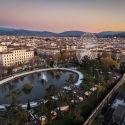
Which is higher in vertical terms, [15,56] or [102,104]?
[15,56]

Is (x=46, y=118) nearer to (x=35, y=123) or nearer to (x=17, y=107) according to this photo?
(x=35, y=123)

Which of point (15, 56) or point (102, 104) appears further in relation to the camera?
point (15, 56)

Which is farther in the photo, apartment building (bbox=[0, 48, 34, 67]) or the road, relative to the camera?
apartment building (bbox=[0, 48, 34, 67])

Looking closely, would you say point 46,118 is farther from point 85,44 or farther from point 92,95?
point 85,44

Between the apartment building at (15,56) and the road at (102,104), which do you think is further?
the apartment building at (15,56)

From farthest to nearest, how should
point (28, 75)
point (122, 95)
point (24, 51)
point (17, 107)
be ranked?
point (24, 51)
point (28, 75)
point (122, 95)
point (17, 107)

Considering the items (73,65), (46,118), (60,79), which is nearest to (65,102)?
(46,118)

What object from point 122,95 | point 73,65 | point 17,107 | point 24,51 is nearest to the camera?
point 17,107

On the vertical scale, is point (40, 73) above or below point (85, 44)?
below

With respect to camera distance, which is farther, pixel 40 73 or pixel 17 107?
pixel 40 73
